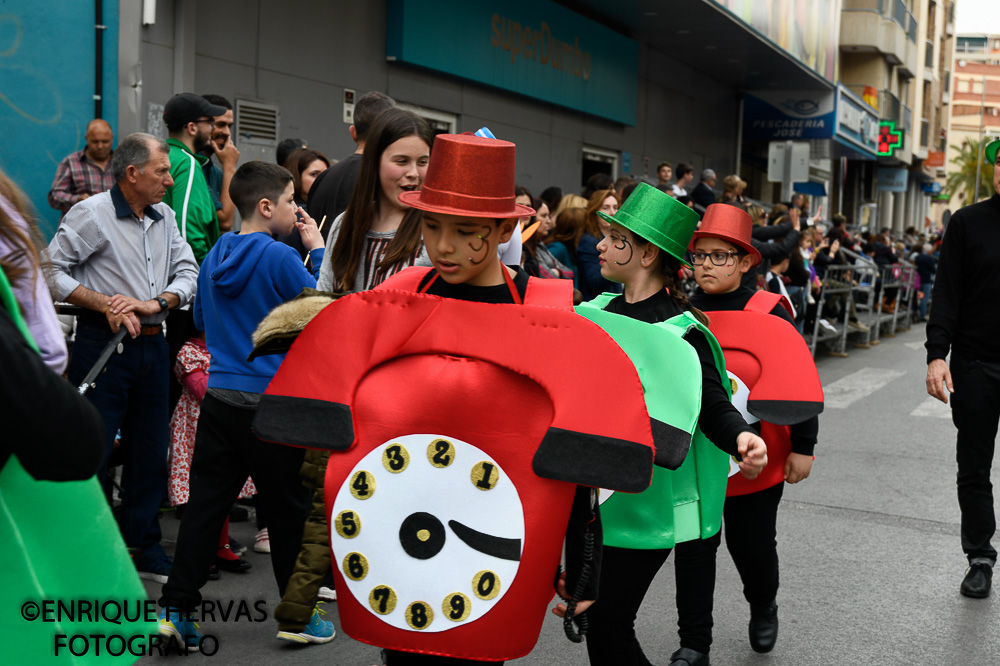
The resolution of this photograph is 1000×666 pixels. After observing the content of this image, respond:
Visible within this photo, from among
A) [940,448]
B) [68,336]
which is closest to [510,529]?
[68,336]

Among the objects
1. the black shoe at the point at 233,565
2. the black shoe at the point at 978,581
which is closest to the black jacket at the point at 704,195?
the black shoe at the point at 978,581

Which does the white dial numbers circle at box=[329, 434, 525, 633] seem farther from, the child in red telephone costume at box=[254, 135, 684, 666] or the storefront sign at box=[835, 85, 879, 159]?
the storefront sign at box=[835, 85, 879, 159]

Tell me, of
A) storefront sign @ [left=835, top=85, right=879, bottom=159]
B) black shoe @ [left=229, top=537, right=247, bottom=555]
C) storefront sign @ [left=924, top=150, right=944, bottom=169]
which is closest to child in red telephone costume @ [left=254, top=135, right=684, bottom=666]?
black shoe @ [left=229, top=537, right=247, bottom=555]

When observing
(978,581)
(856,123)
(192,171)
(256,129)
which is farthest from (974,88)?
(192,171)

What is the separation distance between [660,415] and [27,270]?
1622mm

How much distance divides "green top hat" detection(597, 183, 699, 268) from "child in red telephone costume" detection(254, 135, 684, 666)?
1.19 meters

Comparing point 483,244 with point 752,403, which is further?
point 752,403

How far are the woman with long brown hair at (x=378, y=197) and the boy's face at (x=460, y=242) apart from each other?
0.87 m

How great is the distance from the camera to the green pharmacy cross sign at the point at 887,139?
38059 mm

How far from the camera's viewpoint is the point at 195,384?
546cm

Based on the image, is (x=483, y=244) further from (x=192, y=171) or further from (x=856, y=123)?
(x=856, y=123)

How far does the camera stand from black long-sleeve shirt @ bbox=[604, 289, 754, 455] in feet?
10.3

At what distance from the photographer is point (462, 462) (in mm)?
2338

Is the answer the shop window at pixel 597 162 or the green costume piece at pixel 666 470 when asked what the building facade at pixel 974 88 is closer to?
the shop window at pixel 597 162
